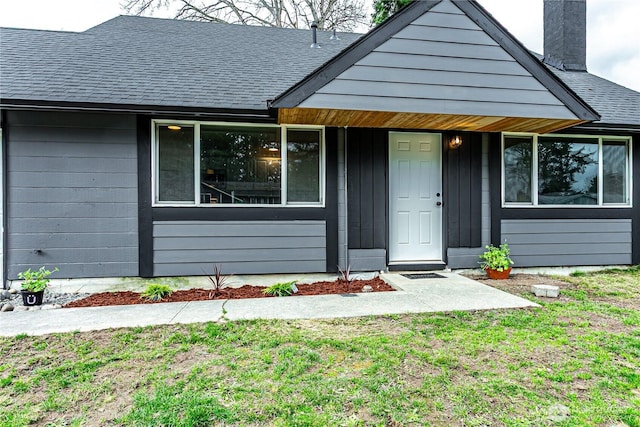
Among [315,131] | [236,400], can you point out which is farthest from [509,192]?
[236,400]

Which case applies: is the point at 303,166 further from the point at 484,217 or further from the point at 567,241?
the point at 567,241

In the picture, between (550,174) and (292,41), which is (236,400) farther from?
(292,41)

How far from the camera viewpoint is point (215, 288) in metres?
4.21

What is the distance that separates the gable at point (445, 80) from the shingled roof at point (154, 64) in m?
1.24

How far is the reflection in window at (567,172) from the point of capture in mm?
5320

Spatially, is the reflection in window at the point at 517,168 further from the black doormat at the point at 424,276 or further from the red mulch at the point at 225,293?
the red mulch at the point at 225,293

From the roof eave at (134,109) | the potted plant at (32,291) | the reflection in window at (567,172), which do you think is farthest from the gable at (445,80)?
the potted plant at (32,291)

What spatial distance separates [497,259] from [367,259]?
191cm

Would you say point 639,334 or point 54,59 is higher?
point 54,59

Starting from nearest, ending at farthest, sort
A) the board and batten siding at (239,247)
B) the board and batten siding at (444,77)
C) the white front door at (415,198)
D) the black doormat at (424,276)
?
the board and batten siding at (444,77), the board and batten siding at (239,247), the black doormat at (424,276), the white front door at (415,198)

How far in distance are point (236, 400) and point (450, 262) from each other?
13.5 ft

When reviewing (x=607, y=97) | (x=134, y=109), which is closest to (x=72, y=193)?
(x=134, y=109)

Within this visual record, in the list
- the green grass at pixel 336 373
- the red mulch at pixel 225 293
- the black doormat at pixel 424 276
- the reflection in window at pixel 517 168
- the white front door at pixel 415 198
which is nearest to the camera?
the green grass at pixel 336 373

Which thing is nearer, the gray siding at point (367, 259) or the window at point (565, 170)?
the gray siding at point (367, 259)
